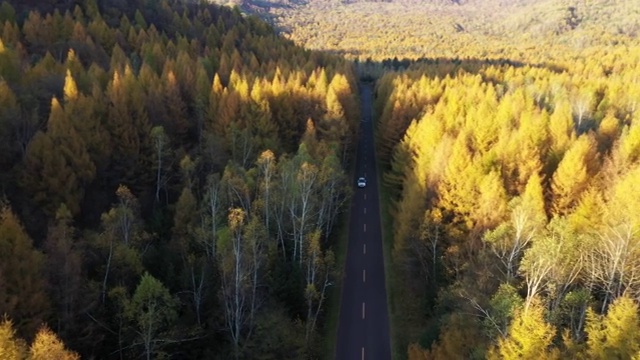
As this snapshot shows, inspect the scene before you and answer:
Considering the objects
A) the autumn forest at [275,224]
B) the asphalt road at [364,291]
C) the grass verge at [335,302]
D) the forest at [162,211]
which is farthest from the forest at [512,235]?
the forest at [162,211]

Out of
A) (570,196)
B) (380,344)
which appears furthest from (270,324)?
(570,196)

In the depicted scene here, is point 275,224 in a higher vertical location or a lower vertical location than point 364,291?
higher

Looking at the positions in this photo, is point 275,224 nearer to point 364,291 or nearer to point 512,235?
point 364,291

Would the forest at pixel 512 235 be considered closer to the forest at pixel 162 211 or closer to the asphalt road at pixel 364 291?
the asphalt road at pixel 364 291

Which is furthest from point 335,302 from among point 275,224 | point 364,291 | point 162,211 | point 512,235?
point 162,211

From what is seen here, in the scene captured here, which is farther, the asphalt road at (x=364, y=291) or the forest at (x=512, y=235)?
the asphalt road at (x=364, y=291)

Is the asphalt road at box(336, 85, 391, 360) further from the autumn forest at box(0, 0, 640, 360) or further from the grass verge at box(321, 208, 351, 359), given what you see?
the autumn forest at box(0, 0, 640, 360)

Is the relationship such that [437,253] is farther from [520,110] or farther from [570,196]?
[520,110]
